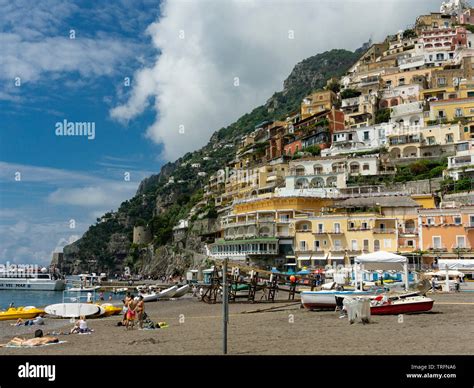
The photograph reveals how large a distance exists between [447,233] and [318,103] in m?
53.0

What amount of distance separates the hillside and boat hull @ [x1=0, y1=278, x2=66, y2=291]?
27147 millimetres

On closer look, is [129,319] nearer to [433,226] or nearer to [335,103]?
[433,226]

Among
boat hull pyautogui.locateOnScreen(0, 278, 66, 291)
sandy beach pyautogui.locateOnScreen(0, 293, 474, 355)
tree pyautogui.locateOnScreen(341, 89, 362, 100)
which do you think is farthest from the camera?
tree pyautogui.locateOnScreen(341, 89, 362, 100)

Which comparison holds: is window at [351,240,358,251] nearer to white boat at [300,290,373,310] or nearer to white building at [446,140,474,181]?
white building at [446,140,474,181]

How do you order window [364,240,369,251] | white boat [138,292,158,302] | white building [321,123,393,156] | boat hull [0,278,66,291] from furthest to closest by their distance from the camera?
boat hull [0,278,66,291] → white building [321,123,393,156] → window [364,240,369,251] → white boat [138,292,158,302]

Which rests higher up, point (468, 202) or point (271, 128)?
point (271, 128)

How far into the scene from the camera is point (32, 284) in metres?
72.9

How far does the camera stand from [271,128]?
324 feet

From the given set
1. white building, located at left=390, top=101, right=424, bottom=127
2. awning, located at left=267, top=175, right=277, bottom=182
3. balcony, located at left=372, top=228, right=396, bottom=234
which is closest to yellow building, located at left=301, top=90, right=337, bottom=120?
white building, located at left=390, top=101, right=424, bottom=127

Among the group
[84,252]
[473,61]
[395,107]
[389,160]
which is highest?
[473,61]

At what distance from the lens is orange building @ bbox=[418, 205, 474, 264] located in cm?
4244

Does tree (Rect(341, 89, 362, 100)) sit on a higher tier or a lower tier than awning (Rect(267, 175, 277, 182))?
higher
